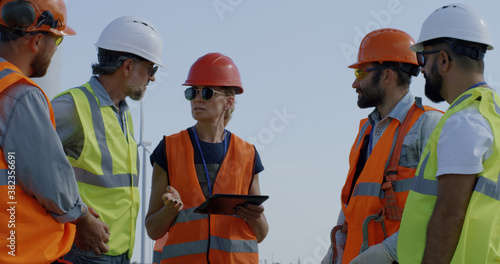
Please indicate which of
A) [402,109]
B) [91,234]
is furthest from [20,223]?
[402,109]

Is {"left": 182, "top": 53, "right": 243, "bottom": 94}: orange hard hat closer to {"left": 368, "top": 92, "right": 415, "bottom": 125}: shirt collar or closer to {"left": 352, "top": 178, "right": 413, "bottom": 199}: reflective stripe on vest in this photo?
{"left": 368, "top": 92, "right": 415, "bottom": 125}: shirt collar

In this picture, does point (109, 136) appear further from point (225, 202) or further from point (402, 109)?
point (402, 109)

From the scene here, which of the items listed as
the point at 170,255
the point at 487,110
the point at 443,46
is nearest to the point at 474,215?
the point at 487,110

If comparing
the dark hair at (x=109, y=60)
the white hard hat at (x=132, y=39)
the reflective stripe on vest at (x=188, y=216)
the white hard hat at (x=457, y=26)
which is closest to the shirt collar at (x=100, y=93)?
the dark hair at (x=109, y=60)

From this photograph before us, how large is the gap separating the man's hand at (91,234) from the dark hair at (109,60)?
1549 mm

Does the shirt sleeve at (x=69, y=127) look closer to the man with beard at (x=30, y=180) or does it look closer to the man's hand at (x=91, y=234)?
the man's hand at (x=91, y=234)

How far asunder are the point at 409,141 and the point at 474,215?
5.11 feet

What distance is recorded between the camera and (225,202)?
5418 mm

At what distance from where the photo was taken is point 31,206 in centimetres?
366

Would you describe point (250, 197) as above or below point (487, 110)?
below

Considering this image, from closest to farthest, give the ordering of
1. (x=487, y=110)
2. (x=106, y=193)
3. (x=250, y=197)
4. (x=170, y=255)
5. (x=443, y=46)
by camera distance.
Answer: (x=487, y=110)
(x=443, y=46)
(x=106, y=193)
(x=250, y=197)
(x=170, y=255)

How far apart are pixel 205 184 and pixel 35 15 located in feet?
8.08

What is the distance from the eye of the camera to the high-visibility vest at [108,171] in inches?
194

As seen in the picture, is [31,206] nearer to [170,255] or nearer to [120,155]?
[120,155]
